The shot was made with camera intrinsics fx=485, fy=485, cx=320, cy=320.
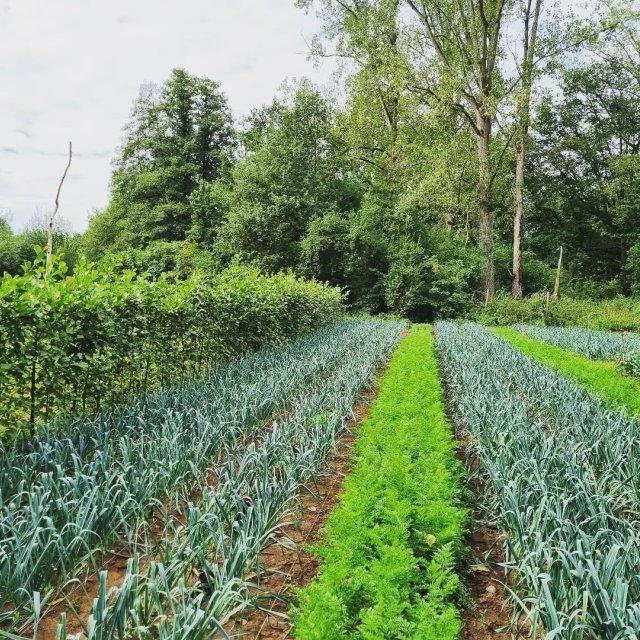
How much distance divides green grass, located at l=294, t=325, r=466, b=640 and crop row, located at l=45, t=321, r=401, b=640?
314 mm

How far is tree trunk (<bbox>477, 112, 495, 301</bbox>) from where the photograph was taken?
2061 cm

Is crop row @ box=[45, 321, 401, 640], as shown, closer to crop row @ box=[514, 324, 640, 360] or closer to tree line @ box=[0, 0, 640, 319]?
crop row @ box=[514, 324, 640, 360]

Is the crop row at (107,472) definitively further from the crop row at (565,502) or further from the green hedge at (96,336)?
the crop row at (565,502)

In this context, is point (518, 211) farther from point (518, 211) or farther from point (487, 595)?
point (487, 595)

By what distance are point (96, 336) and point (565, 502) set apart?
13.1 feet

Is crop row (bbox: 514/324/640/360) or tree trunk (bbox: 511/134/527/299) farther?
tree trunk (bbox: 511/134/527/299)

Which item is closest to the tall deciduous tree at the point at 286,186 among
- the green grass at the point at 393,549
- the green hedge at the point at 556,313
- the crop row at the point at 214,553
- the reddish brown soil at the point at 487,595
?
the green hedge at the point at 556,313

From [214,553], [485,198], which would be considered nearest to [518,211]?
[485,198]

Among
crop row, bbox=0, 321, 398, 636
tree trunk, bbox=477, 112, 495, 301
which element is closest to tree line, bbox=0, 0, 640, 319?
tree trunk, bbox=477, 112, 495, 301

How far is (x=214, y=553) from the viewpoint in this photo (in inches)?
101

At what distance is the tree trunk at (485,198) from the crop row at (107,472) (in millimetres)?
17650

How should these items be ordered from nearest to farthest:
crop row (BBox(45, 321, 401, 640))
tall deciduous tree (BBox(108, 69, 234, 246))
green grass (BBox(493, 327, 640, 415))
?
1. crop row (BBox(45, 321, 401, 640))
2. green grass (BBox(493, 327, 640, 415))
3. tall deciduous tree (BBox(108, 69, 234, 246))

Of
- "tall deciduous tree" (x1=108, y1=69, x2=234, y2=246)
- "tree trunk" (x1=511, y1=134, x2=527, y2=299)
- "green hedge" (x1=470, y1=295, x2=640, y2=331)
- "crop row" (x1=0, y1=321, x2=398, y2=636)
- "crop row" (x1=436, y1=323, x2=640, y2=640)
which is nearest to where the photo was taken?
"crop row" (x1=436, y1=323, x2=640, y2=640)

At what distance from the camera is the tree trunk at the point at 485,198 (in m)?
20.6
